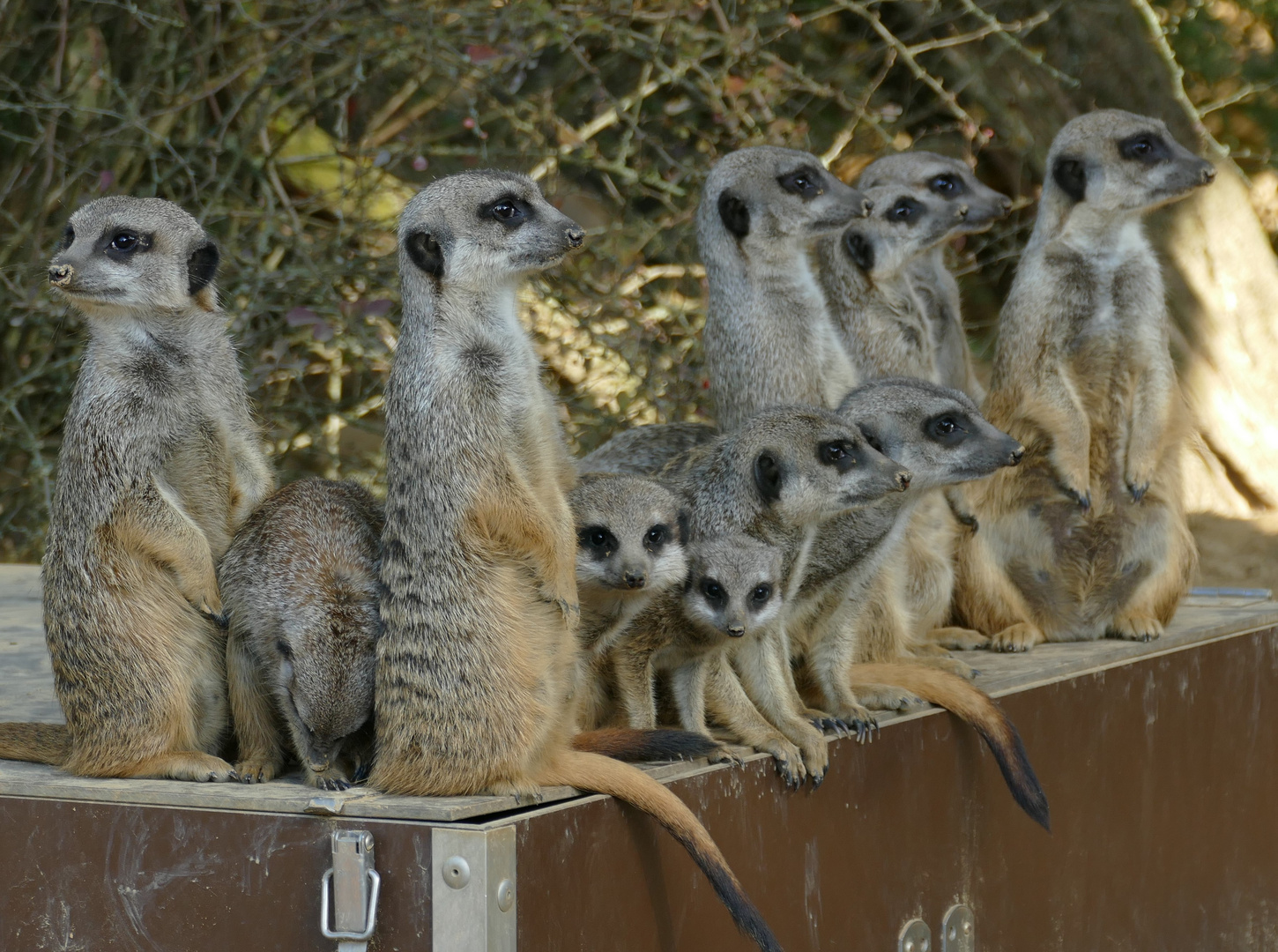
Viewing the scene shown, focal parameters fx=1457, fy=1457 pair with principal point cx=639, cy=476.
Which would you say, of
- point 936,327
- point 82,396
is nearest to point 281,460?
point 936,327

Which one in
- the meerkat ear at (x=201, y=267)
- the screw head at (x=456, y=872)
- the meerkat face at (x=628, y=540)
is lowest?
the screw head at (x=456, y=872)

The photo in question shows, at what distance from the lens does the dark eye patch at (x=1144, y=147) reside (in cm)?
342

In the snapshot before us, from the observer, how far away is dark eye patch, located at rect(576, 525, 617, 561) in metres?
2.37

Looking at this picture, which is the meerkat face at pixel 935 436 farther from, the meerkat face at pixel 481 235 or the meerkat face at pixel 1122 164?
the meerkat face at pixel 1122 164

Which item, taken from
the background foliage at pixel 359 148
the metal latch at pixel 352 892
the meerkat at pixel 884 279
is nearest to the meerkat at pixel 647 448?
the meerkat at pixel 884 279

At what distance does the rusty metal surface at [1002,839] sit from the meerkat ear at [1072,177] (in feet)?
3.63

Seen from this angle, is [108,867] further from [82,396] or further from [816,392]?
[816,392]

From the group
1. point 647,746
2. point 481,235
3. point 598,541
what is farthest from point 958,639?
point 481,235

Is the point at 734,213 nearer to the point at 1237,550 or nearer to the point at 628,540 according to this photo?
the point at 628,540

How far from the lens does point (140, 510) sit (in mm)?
2154

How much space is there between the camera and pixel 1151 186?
3414 mm

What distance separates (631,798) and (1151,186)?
7.22 ft

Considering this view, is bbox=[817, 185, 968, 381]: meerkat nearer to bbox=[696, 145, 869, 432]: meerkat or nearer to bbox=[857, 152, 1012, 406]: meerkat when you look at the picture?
bbox=[857, 152, 1012, 406]: meerkat

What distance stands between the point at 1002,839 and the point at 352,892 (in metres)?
1.36
